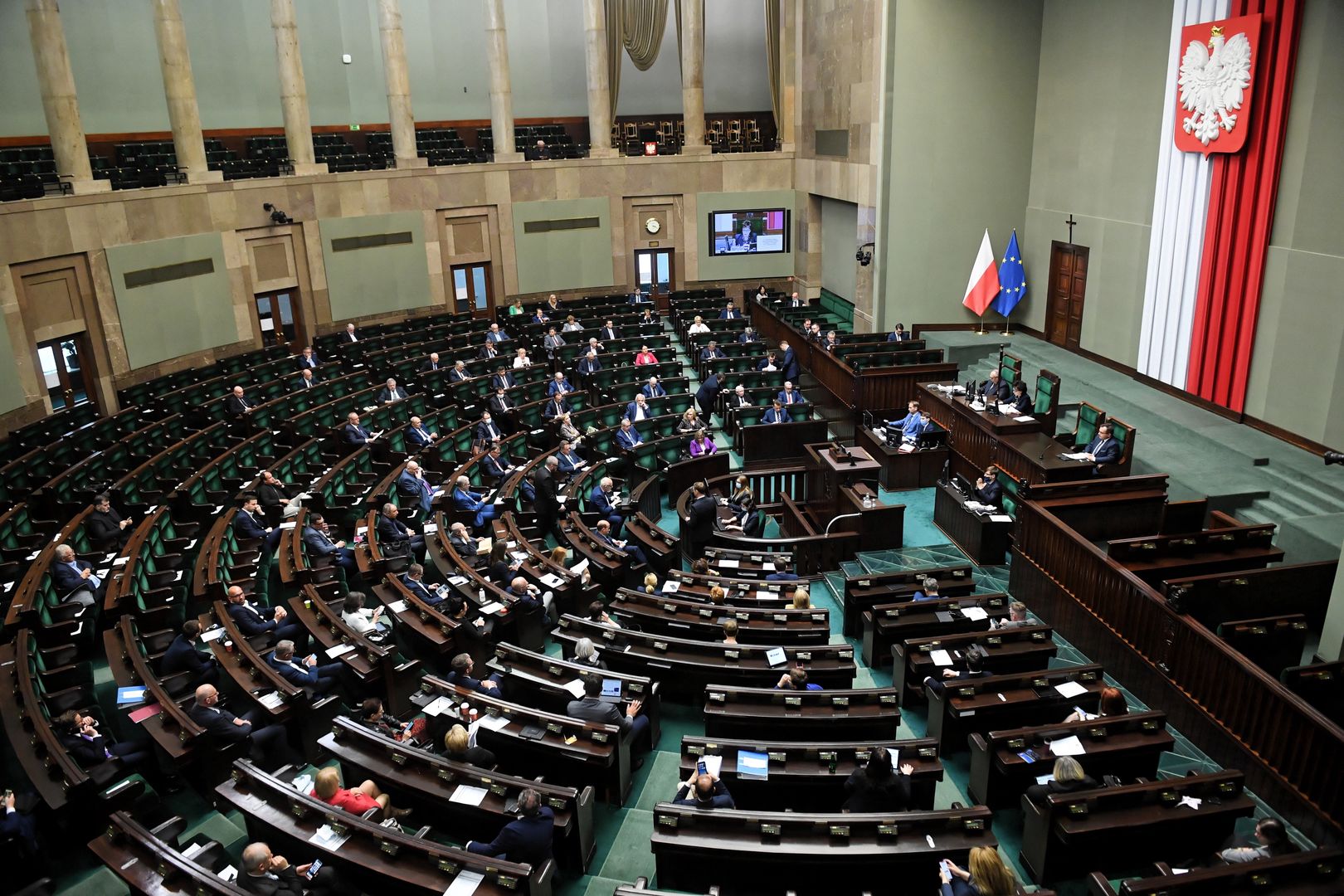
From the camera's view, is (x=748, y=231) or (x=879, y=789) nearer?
(x=879, y=789)

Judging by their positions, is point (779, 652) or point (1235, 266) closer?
point (779, 652)

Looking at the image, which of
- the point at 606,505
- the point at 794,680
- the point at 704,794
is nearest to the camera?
the point at 704,794

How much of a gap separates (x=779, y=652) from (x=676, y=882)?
7.35ft

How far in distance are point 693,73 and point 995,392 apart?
13233mm

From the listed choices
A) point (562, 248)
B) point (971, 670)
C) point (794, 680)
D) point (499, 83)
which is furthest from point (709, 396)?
point (499, 83)

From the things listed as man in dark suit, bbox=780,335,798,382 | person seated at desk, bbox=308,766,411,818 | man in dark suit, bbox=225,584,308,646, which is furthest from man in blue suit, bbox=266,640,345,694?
man in dark suit, bbox=780,335,798,382

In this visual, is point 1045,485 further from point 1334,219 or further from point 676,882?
point 676,882

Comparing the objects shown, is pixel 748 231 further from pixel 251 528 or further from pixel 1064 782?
pixel 1064 782

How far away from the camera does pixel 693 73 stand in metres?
22.1

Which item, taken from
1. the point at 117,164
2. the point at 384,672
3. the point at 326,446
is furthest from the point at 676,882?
the point at 117,164

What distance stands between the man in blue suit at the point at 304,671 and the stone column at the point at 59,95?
38.3 ft

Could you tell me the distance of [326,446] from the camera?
1308 cm

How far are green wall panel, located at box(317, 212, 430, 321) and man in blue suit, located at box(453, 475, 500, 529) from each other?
1052 centimetres

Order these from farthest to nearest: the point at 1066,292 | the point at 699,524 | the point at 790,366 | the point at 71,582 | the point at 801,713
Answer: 1. the point at 1066,292
2. the point at 790,366
3. the point at 699,524
4. the point at 71,582
5. the point at 801,713
